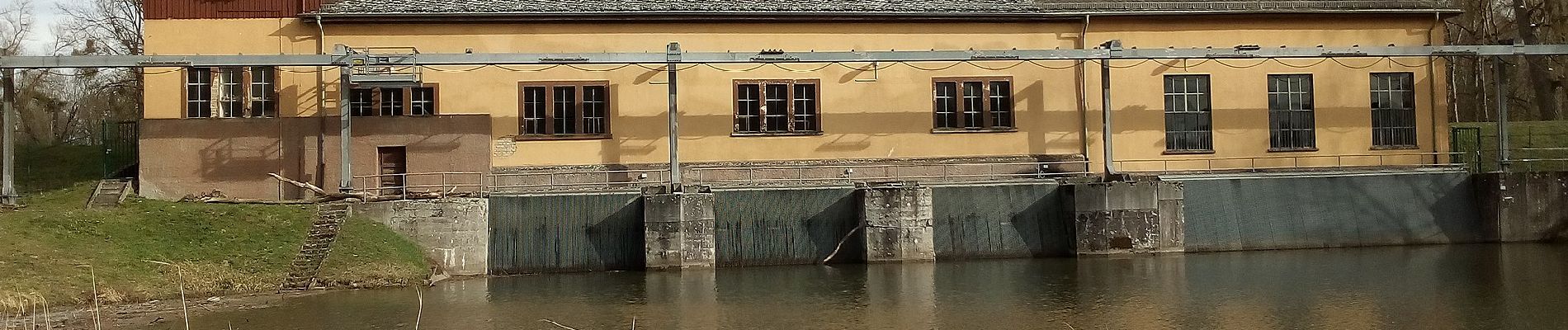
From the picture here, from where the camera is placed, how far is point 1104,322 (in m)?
20.5

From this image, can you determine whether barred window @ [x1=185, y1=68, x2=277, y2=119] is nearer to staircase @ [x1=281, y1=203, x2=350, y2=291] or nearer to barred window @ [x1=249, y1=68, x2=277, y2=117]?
barred window @ [x1=249, y1=68, x2=277, y2=117]

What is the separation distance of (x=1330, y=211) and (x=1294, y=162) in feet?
12.7

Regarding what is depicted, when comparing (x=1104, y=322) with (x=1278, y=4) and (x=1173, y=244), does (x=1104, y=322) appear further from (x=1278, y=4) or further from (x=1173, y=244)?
(x=1278, y=4)

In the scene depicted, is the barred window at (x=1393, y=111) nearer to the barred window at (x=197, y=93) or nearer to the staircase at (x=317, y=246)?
the staircase at (x=317, y=246)

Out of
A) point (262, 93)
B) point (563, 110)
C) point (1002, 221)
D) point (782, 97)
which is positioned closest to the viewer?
point (1002, 221)

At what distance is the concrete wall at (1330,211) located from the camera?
33.0m

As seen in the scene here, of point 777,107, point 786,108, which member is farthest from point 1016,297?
point 777,107

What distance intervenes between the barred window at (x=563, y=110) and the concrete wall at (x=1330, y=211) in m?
13.9

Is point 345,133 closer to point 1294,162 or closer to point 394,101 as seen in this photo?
point 394,101

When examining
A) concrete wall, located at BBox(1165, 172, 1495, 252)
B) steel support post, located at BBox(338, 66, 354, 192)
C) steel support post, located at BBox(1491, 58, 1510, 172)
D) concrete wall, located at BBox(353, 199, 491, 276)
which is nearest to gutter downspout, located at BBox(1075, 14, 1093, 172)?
concrete wall, located at BBox(1165, 172, 1495, 252)

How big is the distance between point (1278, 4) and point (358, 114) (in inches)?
924

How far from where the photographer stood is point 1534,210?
111 feet

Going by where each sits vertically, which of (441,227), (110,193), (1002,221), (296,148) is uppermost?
(296,148)

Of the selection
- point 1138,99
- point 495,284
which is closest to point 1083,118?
point 1138,99
